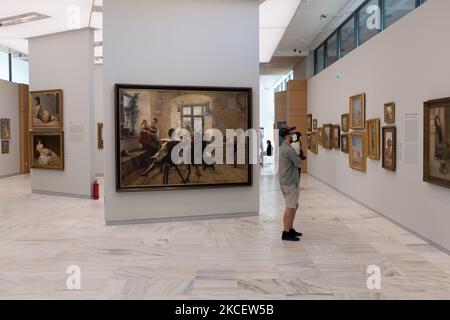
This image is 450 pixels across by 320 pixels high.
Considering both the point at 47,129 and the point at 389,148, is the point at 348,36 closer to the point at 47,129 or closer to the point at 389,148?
the point at 389,148

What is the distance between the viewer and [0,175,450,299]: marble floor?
7.44 m

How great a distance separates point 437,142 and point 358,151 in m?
6.58

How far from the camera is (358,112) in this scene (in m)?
16.5

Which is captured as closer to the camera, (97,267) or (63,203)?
(97,267)

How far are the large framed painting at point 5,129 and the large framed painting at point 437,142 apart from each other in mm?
24818

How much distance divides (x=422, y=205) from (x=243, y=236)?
14.7 feet

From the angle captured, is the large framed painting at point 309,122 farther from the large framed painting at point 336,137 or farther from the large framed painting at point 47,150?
the large framed painting at point 47,150

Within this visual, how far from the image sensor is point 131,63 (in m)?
12.9

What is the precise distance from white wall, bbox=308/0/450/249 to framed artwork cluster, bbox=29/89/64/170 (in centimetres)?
1214

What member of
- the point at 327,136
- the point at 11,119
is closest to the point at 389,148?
the point at 327,136

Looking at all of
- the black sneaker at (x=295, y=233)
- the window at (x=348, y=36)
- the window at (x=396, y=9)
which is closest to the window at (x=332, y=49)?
the window at (x=348, y=36)

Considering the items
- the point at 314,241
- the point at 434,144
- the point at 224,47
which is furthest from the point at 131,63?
the point at 434,144

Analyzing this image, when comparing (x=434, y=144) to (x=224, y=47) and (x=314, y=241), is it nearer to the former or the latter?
(x=314, y=241)

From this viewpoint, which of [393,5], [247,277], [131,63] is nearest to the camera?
[247,277]
